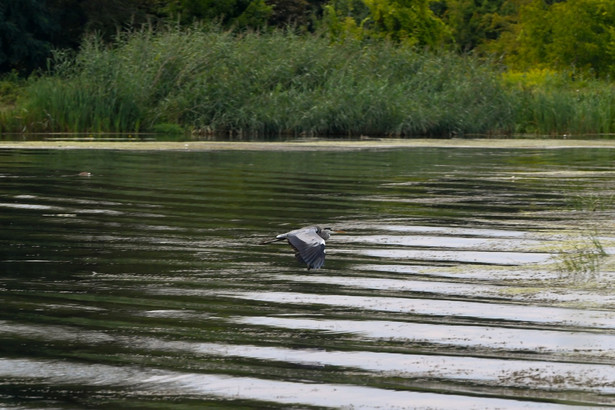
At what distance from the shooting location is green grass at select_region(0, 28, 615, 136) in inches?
997

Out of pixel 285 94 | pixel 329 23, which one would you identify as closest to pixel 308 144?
pixel 285 94

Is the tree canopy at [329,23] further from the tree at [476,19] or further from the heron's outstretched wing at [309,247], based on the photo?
the heron's outstretched wing at [309,247]

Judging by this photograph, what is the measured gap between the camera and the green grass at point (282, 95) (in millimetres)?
25312

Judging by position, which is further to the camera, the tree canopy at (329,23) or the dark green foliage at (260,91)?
the tree canopy at (329,23)

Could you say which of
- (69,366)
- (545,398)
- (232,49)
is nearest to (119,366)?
(69,366)

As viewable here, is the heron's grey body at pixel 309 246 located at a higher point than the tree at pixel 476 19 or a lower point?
lower

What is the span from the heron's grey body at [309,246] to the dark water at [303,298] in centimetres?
19

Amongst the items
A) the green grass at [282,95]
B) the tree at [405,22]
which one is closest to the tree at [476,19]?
the tree at [405,22]

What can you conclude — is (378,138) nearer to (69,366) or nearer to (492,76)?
(492,76)

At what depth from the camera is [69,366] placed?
554 centimetres

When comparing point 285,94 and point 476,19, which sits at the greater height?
point 476,19

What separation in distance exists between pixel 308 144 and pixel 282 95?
3.49 m

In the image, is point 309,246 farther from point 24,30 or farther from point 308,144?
point 24,30

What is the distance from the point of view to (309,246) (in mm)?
7852
